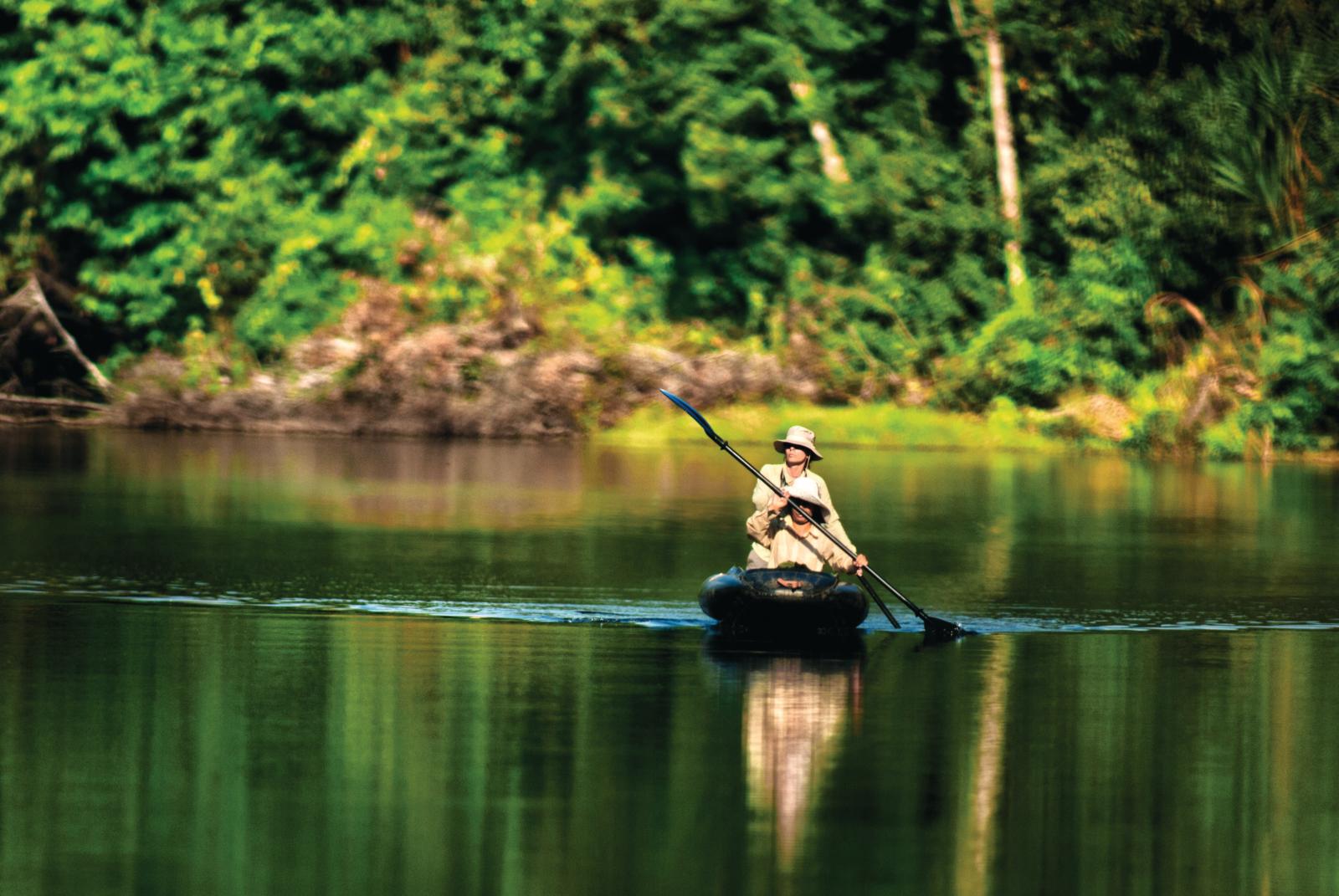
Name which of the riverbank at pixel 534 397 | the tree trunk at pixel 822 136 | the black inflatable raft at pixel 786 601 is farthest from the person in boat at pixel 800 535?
the tree trunk at pixel 822 136

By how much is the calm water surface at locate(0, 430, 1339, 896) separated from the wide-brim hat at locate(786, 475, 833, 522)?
96 centimetres

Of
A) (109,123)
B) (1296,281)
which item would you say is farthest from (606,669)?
(109,123)

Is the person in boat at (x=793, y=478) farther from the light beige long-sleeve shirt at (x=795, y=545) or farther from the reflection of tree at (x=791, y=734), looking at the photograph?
the reflection of tree at (x=791, y=734)

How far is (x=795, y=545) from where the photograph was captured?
17.2 meters

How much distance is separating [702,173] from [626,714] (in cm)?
4056

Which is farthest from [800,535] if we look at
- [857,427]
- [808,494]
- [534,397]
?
[857,427]

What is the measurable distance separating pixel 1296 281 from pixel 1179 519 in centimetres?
1734

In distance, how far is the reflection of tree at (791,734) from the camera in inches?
402

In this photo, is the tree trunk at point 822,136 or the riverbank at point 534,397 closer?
the riverbank at point 534,397

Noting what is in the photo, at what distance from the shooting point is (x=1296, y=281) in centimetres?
4588

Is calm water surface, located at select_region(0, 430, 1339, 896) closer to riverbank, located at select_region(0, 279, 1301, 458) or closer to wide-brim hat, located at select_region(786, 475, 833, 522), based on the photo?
wide-brim hat, located at select_region(786, 475, 833, 522)

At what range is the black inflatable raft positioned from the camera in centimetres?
1670

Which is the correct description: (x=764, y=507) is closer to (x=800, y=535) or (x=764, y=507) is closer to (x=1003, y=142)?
(x=800, y=535)

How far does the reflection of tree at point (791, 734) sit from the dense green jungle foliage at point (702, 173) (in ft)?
105
